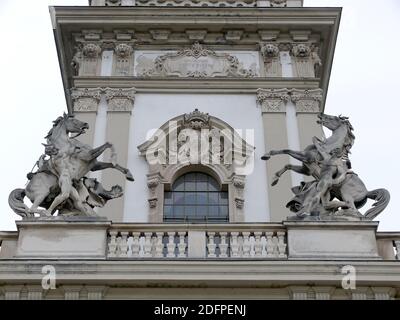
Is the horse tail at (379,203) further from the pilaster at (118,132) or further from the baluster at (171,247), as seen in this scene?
the pilaster at (118,132)

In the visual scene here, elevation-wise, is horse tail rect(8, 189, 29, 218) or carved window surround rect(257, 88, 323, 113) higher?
carved window surround rect(257, 88, 323, 113)

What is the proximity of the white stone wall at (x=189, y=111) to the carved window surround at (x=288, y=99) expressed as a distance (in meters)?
0.26

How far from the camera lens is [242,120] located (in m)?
21.1

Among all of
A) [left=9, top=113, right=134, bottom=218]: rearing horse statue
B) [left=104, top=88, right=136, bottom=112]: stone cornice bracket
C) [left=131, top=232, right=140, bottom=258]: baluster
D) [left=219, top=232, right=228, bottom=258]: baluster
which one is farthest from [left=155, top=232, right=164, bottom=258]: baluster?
[left=104, top=88, right=136, bottom=112]: stone cornice bracket

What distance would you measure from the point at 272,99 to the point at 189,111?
2.19 m

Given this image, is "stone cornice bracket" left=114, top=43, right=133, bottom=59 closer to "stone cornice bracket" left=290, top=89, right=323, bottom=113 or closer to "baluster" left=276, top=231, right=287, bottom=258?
"stone cornice bracket" left=290, top=89, right=323, bottom=113

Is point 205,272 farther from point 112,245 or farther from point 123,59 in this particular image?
point 123,59

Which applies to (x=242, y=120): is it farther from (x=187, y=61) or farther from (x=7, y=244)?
(x=7, y=244)

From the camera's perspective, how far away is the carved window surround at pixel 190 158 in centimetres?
1951

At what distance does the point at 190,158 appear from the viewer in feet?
66.3

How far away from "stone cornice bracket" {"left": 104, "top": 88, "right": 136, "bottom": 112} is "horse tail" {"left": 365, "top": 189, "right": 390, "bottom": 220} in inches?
294

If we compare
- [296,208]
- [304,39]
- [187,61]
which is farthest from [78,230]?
[304,39]

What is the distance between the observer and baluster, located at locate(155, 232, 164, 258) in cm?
1524
